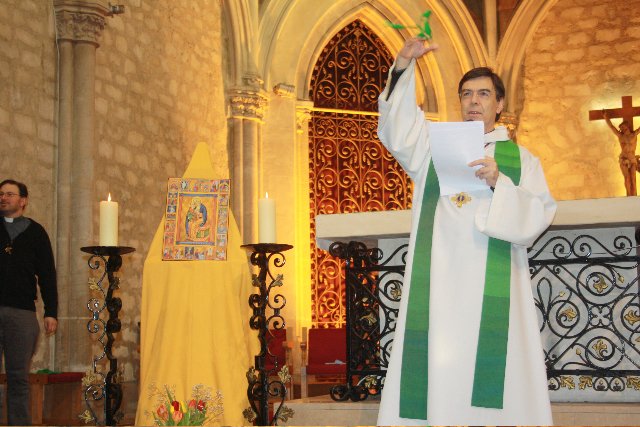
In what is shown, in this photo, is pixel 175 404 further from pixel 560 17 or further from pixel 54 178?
pixel 560 17

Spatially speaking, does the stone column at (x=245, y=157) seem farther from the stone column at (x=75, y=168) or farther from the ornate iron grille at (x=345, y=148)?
the stone column at (x=75, y=168)

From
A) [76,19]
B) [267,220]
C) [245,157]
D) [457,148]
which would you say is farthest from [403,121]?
[245,157]

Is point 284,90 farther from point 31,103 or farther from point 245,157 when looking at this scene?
point 31,103

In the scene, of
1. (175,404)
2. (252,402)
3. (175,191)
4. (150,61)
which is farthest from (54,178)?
(175,404)

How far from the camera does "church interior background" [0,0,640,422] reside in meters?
8.05

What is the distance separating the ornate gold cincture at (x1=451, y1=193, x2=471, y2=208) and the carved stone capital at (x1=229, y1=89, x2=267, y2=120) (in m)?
7.77

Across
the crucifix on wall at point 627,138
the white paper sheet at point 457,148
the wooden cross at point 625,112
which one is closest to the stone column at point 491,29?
the wooden cross at point 625,112

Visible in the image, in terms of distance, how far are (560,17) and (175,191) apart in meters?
9.58

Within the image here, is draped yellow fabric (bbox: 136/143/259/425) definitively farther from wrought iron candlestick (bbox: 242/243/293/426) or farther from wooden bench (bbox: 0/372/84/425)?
wooden bench (bbox: 0/372/84/425)

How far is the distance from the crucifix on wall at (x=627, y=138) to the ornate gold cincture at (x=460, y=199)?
9074 millimetres

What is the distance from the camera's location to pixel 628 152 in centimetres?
1216

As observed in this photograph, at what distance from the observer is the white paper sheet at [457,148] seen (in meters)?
3.20

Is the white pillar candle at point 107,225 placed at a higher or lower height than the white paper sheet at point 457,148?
lower

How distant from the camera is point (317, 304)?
38.9 ft
